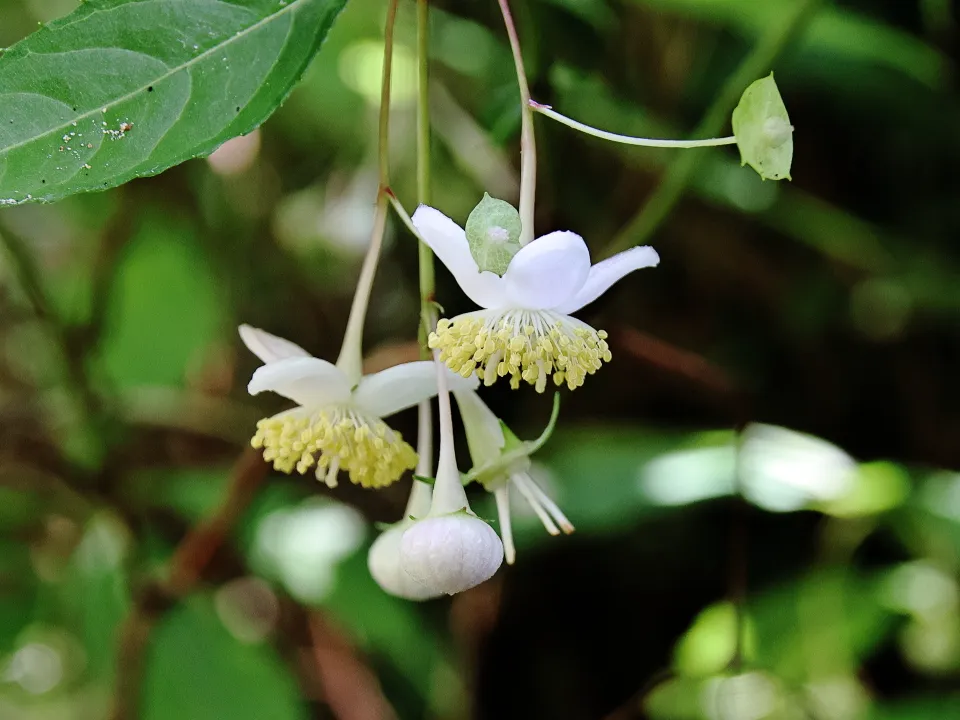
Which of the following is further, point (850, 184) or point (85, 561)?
point (850, 184)

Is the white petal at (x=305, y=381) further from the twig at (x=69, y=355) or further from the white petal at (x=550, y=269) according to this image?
the twig at (x=69, y=355)

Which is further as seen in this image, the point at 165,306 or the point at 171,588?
the point at 165,306

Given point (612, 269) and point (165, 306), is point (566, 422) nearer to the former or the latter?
point (165, 306)

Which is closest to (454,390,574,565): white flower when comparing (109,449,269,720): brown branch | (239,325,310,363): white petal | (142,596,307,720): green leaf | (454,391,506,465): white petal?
(454,391,506,465): white petal

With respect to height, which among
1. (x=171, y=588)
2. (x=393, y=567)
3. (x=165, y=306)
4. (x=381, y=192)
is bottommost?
(x=171, y=588)

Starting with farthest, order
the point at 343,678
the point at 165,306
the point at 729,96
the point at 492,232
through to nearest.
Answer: the point at 165,306 → the point at 343,678 → the point at 729,96 → the point at 492,232

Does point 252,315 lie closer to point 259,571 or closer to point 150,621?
point 259,571

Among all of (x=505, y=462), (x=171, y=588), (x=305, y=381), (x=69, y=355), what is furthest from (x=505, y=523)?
(x=69, y=355)

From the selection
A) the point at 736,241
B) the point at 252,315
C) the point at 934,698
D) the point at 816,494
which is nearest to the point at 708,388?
the point at 816,494
